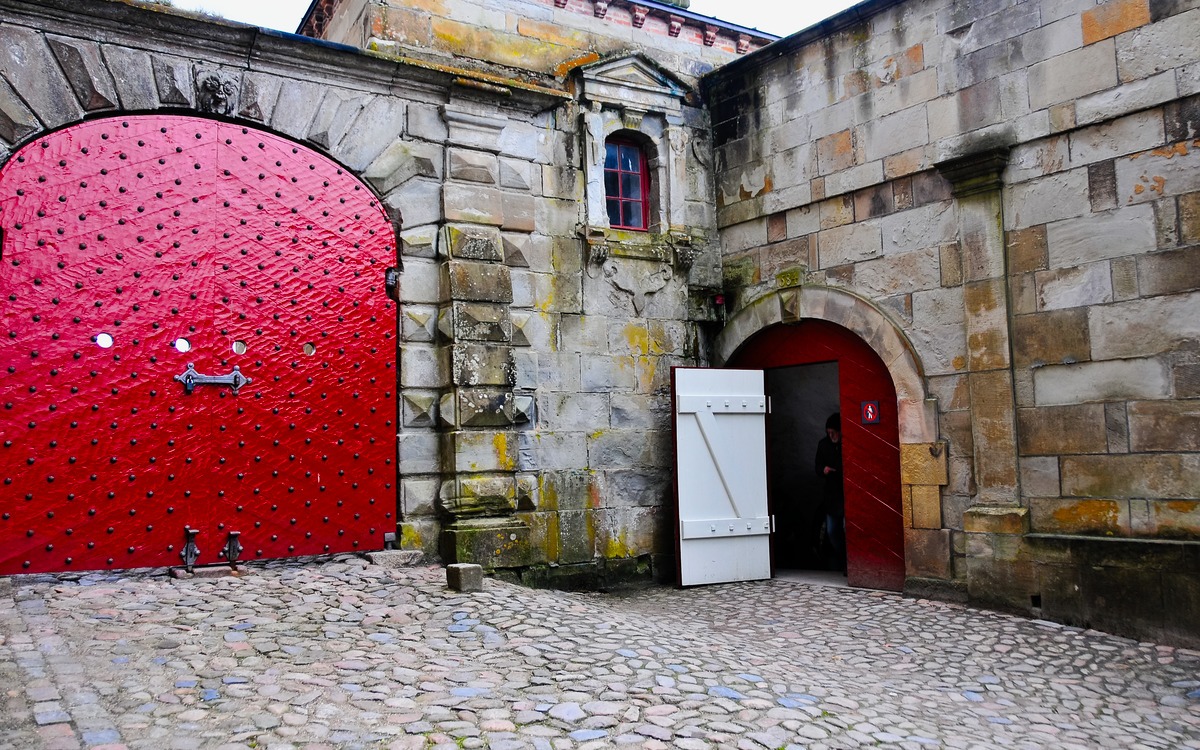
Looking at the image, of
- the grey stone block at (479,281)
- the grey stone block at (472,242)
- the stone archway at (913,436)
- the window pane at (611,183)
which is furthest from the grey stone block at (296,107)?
the stone archway at (913,436)

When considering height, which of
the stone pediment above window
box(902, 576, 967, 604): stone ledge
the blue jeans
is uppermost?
the stone pediment above window

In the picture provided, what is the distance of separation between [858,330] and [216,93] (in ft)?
15.6

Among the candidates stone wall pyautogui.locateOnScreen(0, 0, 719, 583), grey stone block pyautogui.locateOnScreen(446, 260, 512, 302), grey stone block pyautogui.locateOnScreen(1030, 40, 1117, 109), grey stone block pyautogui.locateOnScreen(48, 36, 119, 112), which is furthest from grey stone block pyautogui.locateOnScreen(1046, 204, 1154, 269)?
grey stone block pyautogui.locateOnScreen(48, 36, 119, 112)

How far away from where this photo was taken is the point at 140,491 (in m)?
5.59

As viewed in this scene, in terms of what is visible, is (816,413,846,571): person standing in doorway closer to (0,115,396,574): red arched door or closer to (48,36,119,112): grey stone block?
(0,115,396,574): red arched door

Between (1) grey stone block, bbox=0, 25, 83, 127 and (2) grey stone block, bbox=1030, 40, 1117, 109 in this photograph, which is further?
(2) grey stone block, bbox=1030, 40, 1117, 109

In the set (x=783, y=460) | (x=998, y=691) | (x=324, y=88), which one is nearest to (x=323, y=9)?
(x=324, y=88)

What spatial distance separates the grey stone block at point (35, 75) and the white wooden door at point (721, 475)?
4494mm

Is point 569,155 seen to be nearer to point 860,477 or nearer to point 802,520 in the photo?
point 860,477

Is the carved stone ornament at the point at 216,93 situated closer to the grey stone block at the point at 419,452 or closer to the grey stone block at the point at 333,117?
the grey stone block at the point at 333,117

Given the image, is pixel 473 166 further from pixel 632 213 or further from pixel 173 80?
pixel 173 80

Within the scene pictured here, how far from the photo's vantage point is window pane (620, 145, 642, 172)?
316 inches

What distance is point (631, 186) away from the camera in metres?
8.05

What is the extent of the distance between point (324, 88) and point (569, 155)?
77.1 inches
